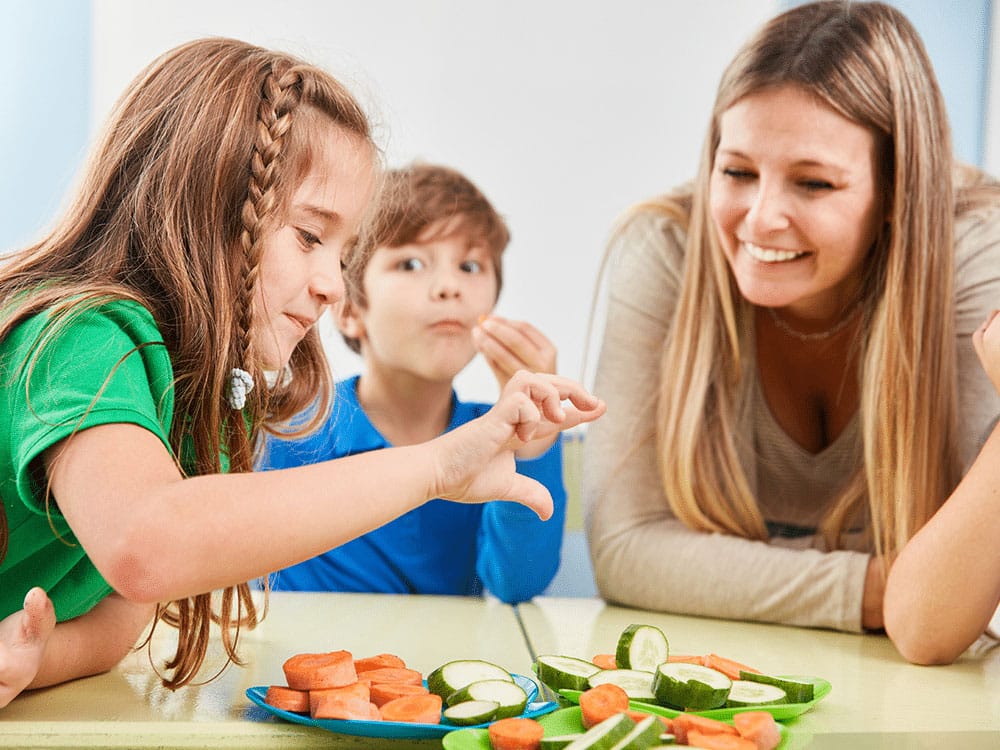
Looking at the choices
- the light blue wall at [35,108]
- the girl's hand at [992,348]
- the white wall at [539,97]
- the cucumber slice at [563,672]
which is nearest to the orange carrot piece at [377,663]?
the cucumber slice at [563,672]

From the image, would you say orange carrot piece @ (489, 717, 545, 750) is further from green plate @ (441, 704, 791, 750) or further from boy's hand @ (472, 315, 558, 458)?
boy's hand @ (472, 315, 558, 458)

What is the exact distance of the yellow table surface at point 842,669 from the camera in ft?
2.64

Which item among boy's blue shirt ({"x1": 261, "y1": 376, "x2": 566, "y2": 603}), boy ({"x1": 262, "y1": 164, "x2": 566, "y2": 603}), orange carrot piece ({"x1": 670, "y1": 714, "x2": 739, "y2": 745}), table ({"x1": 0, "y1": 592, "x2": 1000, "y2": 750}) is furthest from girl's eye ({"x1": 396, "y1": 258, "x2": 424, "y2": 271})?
orange carrot piece ({"x1": 670, "y1": 714, "x2": 739, "y2": 745})

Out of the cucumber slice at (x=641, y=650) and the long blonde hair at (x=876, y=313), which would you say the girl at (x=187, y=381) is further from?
the long blonde hair at (x=876, y=313)

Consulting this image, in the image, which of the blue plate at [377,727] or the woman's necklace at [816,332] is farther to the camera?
the woman's necklace at [816,332]

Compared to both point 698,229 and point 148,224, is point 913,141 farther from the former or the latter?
point 148,224

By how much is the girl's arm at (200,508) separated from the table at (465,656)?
4.6 inches

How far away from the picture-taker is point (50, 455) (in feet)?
2.45

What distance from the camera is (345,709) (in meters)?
0.72

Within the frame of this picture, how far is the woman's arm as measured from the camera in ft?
4.02

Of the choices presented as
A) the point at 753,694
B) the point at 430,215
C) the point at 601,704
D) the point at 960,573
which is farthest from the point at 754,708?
the point at 430,215

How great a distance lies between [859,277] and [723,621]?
→ 52cm

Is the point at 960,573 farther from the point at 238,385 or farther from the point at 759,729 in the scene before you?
the point at 238,385

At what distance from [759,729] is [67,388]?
540 millimetres
